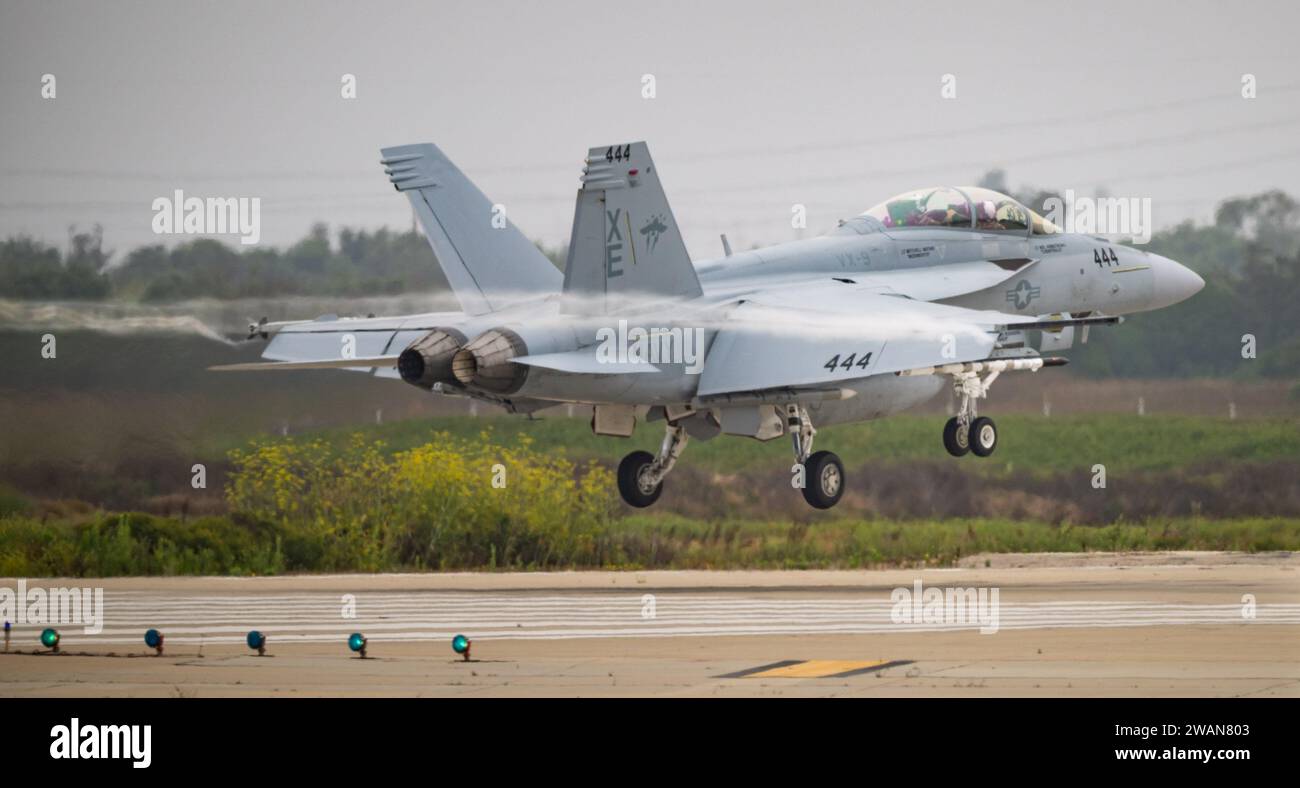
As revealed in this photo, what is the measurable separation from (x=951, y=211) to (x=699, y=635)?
35.4 ft

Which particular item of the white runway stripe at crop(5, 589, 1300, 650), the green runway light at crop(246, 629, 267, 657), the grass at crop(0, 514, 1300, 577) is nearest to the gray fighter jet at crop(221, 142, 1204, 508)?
the white runway stripe at crop(5, 589, 1300, 650)

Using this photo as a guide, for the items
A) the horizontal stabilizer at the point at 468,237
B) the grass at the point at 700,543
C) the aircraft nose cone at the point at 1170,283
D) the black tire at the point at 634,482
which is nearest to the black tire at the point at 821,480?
the black tire at the point at 634,482

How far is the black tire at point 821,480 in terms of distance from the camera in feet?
95.4

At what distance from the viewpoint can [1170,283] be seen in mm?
33094

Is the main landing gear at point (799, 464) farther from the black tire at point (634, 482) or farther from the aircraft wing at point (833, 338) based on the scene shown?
the aircraft wing at point (833, 338)

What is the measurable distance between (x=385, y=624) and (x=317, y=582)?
8348mm

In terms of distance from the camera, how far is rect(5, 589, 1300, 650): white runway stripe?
76.2ft

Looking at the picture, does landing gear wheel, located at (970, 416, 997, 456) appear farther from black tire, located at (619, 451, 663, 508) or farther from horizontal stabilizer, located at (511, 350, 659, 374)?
horizontal stabilizer, located at (511, 350, 659, 374)

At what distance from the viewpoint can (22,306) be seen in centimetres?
2962

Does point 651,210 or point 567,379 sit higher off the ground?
point 651,210

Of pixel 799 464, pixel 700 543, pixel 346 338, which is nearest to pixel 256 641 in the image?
pixel 346 338

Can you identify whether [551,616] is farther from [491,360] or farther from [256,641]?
[256,641]

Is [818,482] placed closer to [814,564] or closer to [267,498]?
[814,564]
